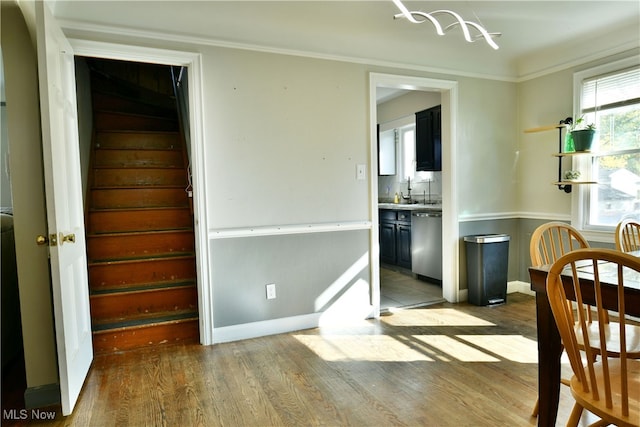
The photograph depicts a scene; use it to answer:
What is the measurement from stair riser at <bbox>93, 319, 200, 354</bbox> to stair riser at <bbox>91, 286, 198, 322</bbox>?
204mm

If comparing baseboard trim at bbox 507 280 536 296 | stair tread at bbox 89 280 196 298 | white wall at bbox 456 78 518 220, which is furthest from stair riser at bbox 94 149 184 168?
baseboard trim at bbox 507 280 536 296

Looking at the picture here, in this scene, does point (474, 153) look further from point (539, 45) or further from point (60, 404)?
point (60, 404)

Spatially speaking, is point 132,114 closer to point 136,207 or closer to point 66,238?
point 136,207

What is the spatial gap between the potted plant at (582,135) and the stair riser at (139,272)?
3.45m

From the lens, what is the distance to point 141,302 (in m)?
3.05

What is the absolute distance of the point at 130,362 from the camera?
103 inches

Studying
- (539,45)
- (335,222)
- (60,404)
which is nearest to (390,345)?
(335,222)

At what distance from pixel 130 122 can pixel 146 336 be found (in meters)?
2.65

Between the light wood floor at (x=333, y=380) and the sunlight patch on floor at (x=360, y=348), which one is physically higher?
the light wood floor at (x=333, y=380)

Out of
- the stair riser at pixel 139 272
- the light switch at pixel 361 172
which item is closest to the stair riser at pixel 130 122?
the stair riser at pixel 139 272

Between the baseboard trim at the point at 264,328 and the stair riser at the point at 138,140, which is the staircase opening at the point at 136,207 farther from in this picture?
the baseboard trim at the point at 264,328

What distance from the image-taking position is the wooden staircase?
9.70 ft

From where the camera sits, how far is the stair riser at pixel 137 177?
387 centimetres

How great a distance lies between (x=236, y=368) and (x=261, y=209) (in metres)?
1.16
